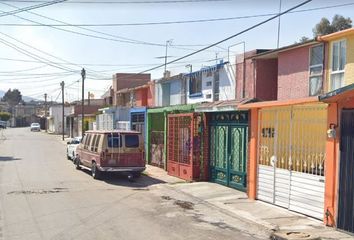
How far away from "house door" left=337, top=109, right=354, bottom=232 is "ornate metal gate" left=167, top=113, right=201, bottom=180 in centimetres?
861

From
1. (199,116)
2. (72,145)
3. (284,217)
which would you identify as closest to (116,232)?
(284,217)

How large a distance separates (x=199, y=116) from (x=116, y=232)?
9.49 metres

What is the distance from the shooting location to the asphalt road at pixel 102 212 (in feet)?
34.0

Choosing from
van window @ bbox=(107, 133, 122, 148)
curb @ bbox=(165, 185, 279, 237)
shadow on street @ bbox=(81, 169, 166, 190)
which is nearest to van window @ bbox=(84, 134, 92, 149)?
shadow on street @ bbox=(81, 169, 166, 190)

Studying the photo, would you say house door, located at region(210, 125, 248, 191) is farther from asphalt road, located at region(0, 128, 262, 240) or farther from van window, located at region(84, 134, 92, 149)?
van window, located at region(84, 134, 92, 149)

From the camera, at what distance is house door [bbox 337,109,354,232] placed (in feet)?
35.0

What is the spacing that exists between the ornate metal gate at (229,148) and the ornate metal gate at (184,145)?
0.62 meters

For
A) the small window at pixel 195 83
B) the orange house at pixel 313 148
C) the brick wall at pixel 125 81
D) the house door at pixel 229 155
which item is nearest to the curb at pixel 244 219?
the orange house at pixel 313 148

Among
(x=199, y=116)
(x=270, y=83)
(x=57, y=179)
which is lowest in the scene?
(x=57, y=179)

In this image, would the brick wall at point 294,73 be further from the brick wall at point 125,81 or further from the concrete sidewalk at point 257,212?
the brick wall at point 125,81

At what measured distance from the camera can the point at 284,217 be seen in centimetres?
1224

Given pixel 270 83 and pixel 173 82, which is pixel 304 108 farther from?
pixel 173 82

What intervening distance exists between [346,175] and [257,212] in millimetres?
2927

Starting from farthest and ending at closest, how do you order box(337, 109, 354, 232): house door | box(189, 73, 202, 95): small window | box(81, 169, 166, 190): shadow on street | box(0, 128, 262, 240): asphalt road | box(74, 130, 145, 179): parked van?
box(189, 73, 202, 95): small window < box(74, 130, 145, 179): parked van < box(81, 169, 166, 190): shadow on street < box(337, 109, 354, 232): house door < box(0, 128, 262, 240): asphalt road
